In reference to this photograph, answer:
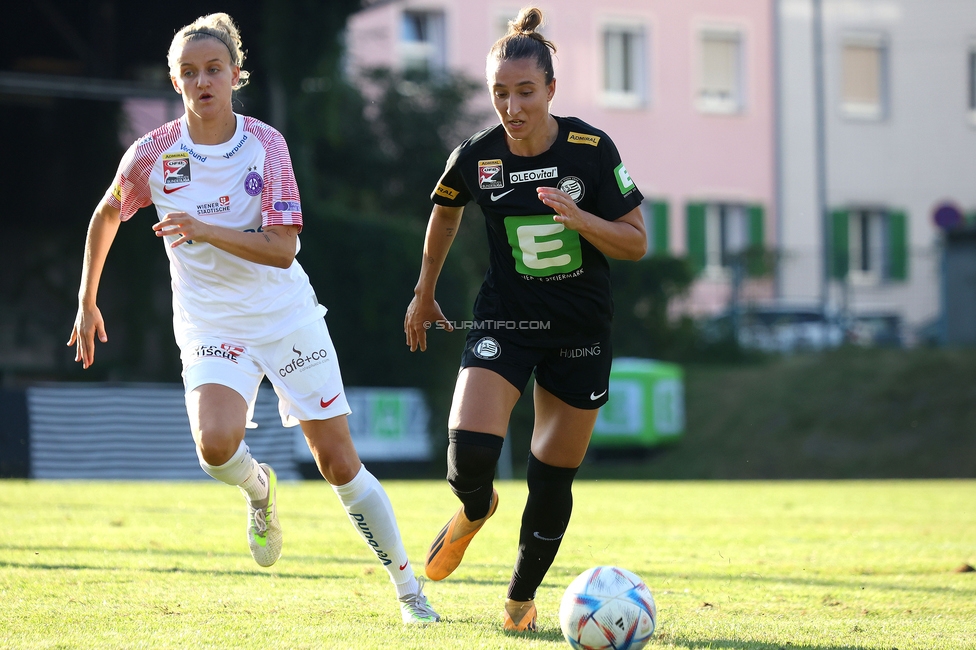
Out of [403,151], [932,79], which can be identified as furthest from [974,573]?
[932,79]

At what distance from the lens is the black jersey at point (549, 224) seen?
5008mm

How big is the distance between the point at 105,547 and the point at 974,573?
4858 mm

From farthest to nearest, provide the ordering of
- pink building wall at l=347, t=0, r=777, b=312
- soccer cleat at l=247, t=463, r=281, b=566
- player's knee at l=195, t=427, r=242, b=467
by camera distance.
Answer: pink building wall at l=347, t=0, r=777, b=312 → soccer cleat at l=247, t=463, r=281, b=566 → player's knee at l=195, t=427, r=242, b=467

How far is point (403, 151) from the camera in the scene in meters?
27.0

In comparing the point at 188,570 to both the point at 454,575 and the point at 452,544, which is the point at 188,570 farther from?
the point at 452,544

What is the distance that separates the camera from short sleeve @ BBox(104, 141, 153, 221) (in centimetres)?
515

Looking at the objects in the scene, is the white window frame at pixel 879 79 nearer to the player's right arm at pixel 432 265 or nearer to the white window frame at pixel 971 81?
the white window frame at pixel 971 81

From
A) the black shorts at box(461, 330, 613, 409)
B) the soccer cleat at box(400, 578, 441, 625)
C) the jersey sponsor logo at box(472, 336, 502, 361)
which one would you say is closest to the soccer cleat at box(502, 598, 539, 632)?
the soccer cleat at box(400, 578, 441, 625)

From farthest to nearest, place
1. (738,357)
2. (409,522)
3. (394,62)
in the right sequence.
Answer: (394,62) → (738,357) → (409,522)

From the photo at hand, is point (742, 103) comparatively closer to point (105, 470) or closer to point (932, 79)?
point (932, 79)

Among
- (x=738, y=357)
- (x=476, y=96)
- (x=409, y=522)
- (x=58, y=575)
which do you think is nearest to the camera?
(x=58, y=575)

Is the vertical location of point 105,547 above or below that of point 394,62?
below

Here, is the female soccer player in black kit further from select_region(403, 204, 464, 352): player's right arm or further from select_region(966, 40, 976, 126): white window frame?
select_region(966, 40, 976, 126): white window frame

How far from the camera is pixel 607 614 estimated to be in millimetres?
4414
